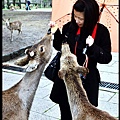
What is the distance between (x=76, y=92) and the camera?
242cm

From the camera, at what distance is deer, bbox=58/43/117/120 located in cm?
229

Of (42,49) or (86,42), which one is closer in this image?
(86,42)

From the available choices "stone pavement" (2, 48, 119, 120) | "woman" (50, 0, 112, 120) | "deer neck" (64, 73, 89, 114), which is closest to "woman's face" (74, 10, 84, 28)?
"woman" (50, 0, 112, 120)

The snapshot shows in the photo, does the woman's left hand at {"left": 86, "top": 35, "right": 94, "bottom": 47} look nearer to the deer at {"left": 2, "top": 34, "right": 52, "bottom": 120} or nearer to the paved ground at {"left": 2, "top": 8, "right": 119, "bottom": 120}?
the deer at {"left": 2, "top": 34, "right": 52, "bottom": 120}

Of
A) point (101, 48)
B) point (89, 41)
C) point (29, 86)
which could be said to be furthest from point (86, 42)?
point (29, 86)

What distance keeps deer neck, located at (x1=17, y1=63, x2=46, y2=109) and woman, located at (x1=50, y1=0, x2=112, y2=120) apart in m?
0.20

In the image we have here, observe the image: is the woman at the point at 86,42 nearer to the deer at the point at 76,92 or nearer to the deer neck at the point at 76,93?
the deer at the point at 76,92

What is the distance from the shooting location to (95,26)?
2572mm

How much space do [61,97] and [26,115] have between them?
0.37m

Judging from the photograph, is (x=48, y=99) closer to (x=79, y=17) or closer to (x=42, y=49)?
(x=42, y=49)

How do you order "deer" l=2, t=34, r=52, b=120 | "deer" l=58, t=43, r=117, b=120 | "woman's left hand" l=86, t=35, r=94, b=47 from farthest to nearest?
"deer" l=2, t=34, r=52, b=120
"woman's left hand" l=86, t=35, r=94, b=47
"deer" l=58, t=43, r=117, b=120

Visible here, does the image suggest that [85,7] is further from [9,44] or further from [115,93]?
[9,44]

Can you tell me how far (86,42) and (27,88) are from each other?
2.58 ft

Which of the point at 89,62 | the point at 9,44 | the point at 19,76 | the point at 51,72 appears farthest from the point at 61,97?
the point at 9,44
